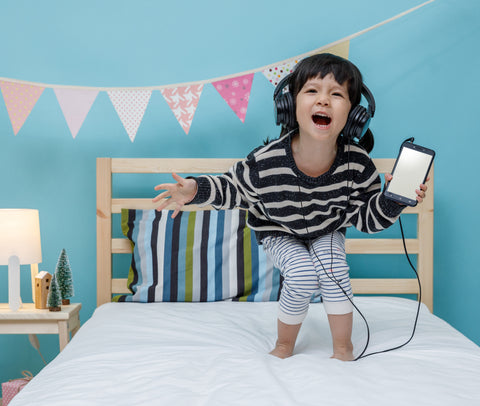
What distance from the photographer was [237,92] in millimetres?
1742

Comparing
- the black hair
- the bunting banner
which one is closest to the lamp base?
the bunting banner

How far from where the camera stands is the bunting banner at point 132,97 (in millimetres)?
1707

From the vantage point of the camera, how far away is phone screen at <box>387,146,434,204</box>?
1.05m

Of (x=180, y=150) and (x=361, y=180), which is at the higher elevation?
(x=180, y=150)

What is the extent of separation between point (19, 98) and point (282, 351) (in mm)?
1376

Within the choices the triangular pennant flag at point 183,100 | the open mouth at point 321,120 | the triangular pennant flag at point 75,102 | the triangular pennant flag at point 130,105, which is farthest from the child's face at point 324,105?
the triangular pennant flag at point 75,102

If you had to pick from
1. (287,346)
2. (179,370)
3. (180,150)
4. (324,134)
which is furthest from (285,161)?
(180,150)

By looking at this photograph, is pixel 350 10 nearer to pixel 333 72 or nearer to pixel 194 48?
pixel 194 48

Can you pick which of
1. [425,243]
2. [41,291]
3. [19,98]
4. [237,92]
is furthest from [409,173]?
[19,98]

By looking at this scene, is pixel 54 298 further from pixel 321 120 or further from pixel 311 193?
pixel 321 120

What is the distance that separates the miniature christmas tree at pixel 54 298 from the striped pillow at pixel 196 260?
7.8 inches

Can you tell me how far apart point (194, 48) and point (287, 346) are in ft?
4.22

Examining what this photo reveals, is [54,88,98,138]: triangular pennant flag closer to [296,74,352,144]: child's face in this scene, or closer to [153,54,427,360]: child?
[153,54,427,360]: child

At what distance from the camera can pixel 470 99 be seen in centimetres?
184
